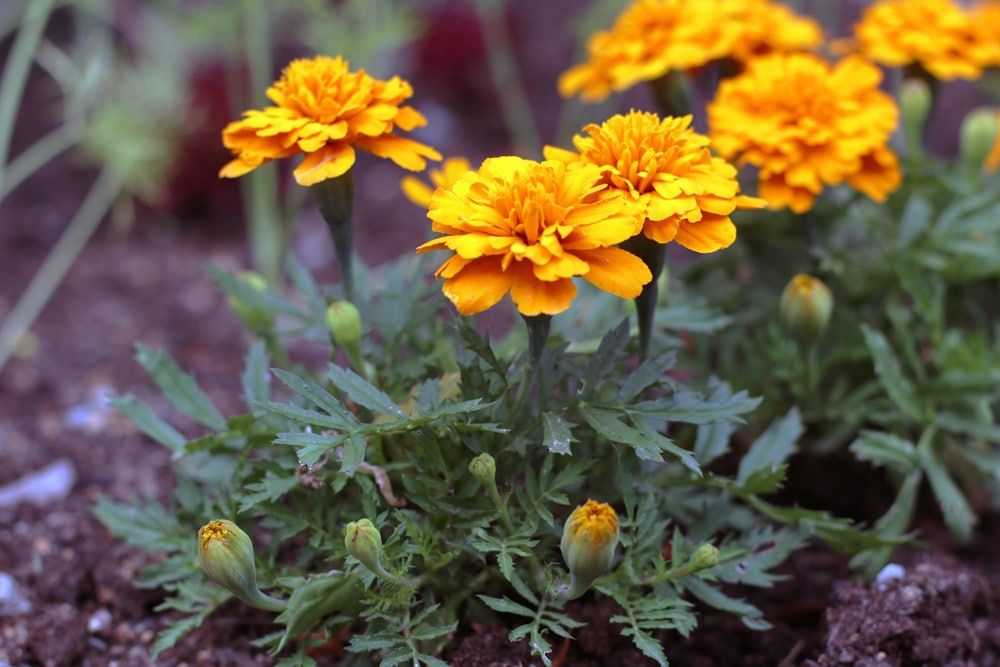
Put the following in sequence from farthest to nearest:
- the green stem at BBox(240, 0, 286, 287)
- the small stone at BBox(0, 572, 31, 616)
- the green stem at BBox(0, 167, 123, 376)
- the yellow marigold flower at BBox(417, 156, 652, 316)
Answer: the green stem at BBox(240, 0, 286, 287), the green stem at BBox(0, 167, 123, 376), the small stone at BBox(0, 572, 31, 616), the yellow marigold flower at BBox(417, 156, 652, 316)

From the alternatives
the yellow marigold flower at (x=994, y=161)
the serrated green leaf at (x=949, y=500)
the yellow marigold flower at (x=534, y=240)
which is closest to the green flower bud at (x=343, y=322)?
the yellow marigold flower at (x=534, y=240)

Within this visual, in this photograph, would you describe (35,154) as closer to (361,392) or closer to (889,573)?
(361,392)

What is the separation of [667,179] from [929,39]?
0.95 m

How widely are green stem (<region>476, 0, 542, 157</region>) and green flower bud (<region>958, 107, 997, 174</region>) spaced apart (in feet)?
5.90

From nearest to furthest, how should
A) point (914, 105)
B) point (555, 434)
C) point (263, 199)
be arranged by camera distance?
point (555, 434)
point (914, 105)
point (263, 199)

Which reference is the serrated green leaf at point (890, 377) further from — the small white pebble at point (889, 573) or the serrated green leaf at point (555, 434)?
the serrated green leaf at point (555, 434)

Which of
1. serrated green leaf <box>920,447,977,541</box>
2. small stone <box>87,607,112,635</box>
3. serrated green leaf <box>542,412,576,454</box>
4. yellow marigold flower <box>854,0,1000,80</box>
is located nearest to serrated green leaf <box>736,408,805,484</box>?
serrated green leaf <box>920,447,977,541</box>

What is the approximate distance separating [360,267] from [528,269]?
26.0 inches

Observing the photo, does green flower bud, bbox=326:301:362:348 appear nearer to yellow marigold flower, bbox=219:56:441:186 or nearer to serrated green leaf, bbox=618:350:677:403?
yellow marigold flower, bbox=219:56:441:186

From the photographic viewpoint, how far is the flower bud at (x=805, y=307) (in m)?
1.48

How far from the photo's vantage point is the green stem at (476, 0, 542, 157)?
3.58m

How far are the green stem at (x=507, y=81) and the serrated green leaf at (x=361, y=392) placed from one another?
7.82 feet

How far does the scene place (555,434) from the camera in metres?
1.14

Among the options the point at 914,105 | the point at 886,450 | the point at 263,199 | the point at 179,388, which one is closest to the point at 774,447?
the point at 886,450
